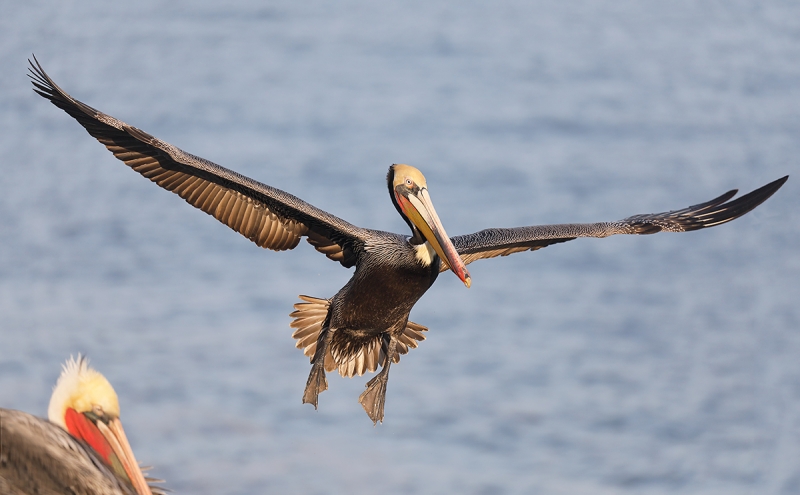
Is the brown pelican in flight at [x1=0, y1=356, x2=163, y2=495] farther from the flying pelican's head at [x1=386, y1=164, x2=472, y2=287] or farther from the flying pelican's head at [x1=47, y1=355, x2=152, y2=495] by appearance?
the flying pelican's head at [x1=386, y1=164, x2=472, y2=287]

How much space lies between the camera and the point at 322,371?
369 inches

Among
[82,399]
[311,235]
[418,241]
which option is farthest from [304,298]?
[82,399]

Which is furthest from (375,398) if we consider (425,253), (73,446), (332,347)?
(73,446)

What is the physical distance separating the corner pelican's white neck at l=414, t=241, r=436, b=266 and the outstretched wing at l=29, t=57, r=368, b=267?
575 mm

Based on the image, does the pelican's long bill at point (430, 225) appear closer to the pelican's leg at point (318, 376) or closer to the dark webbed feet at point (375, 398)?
the pelican's leg at point (318, 376)

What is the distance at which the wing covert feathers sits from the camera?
961 cm

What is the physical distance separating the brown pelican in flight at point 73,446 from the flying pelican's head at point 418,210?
3.18 metres

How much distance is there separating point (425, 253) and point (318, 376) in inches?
54.2

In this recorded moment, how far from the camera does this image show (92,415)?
5.92 meters

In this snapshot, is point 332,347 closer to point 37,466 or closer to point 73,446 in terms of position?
point 73,446

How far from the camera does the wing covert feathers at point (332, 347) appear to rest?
9.61 meters

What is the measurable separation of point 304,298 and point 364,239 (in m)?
0.85

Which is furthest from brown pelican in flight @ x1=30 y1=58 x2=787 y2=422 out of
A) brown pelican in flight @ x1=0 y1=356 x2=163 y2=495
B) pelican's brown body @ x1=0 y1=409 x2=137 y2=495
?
pelican's brown body @ x1=0 y1=409 x2=137 y2=495

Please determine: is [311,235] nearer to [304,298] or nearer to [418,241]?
[304,298]
